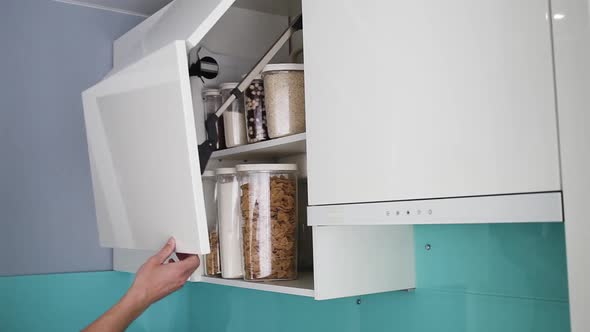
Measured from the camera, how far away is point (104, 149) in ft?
4.46

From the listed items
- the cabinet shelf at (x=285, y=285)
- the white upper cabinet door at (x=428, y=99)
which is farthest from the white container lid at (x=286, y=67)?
the cabinet shelf at (x=285, y=285)

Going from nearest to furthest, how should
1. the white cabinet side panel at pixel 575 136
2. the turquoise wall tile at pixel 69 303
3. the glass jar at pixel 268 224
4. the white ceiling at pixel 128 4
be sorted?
the white cabinet side panel at pixel 575 136, the glass jar at pixel 268 224, the turquoise wall tile at pixel 69 303, the white ceiling at pixel 128 4

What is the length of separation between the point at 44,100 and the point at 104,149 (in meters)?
0.59

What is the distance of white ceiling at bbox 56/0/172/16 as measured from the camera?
1.87 meters

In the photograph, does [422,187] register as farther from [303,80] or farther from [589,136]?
[303,80]

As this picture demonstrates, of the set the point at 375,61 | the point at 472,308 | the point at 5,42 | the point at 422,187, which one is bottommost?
the point at 472,308

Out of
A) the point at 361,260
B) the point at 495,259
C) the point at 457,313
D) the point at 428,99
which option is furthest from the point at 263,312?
the point at 428,99

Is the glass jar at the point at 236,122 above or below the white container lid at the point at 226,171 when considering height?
above

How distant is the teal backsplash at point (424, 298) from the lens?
100 centimetres

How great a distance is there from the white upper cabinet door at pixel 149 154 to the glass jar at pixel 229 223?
16 centimetres

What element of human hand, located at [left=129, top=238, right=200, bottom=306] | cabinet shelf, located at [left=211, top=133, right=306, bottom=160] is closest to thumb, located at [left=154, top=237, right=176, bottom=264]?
human hand, located at [left=129, top=238, right=200, bottom=306]

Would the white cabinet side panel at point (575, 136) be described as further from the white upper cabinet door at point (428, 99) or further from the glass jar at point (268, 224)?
the glass jar at point (268, 224)

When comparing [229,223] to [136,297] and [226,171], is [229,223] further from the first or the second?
[136,297]

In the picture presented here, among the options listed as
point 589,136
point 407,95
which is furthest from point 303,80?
point 589,136
